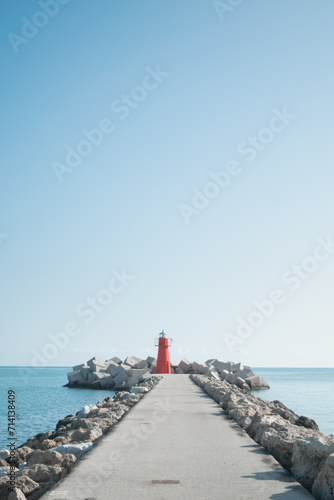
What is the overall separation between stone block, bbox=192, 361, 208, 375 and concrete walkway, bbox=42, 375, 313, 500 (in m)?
21.5

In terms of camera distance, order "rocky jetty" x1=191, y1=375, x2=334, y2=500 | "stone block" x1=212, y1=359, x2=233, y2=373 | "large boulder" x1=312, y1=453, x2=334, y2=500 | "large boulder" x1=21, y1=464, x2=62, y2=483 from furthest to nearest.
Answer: "stone block" x1=212, y1=359, x2=233, y2=373 → "large boulder" x1=21, y1=464, x2=62, y2=483 → "rocky jetty" x1=191, y1=375, x2=334, y2=500 → "large boulder" x1=312, y1=453, x2=334, y2=500

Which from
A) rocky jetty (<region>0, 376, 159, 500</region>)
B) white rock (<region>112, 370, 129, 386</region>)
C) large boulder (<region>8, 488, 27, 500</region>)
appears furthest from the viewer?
white rock (<region>112, 370, 129, 386</region>)

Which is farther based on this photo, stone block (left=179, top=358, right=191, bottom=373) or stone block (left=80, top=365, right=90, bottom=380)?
stone block (left=80, top=365, right=90, bottom=380)

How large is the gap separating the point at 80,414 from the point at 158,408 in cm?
381

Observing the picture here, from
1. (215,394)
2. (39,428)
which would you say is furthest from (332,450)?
(39,428)

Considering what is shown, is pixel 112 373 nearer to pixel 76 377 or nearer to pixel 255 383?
pixel 76 377

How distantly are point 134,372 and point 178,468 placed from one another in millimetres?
23804

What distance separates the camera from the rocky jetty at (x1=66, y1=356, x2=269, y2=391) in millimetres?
28000

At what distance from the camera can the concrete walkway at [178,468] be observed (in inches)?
156

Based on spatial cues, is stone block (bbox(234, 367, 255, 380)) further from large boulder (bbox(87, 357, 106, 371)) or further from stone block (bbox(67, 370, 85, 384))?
stone block (bbox(67, 370, 85, 384))

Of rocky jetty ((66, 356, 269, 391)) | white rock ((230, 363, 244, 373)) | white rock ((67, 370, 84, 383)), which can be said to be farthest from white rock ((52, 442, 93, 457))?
white rock ((67, 370, 84, 383))

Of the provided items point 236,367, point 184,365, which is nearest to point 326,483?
point 184,365

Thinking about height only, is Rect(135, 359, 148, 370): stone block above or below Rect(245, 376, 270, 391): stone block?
above

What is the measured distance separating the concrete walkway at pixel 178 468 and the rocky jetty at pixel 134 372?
1874cm
